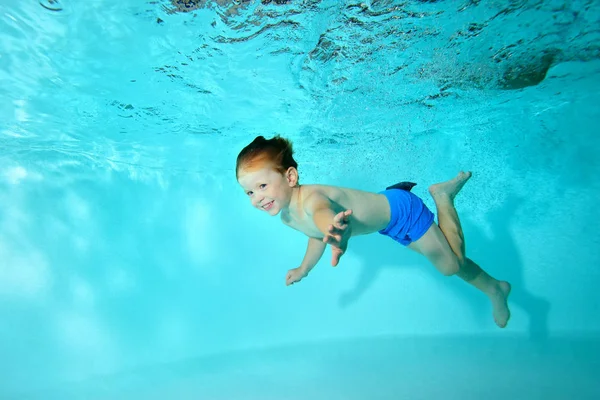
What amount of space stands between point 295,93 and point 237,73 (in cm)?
182

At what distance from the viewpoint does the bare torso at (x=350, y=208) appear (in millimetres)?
4699

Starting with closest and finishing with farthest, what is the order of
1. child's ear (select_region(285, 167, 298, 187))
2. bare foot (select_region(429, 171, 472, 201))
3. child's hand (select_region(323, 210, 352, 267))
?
child's hand (select_region(323, 210, 352, 267)), child's ear (select_region(285, 167, 298, 187)), bare foot (select_region(429, 171, 472, 201))

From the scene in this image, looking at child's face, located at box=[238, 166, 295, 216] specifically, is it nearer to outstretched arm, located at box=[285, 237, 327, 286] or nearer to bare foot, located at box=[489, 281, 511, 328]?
outstretched arm, located at box=[285, 237, 327, 286]

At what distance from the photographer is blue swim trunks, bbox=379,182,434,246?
5660 mm

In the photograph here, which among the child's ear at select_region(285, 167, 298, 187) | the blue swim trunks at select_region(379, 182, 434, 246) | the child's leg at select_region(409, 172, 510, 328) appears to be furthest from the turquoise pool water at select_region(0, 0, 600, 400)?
the child's ear at select_region(285, 167, 298, 187)

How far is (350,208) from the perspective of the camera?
16.5ft

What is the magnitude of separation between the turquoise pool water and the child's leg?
179cm

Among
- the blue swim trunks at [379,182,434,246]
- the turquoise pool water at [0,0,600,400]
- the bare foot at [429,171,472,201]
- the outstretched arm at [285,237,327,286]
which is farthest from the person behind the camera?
the turquoise pool water at [0,0,600,400]

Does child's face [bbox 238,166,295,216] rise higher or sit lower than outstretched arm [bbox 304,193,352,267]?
higher

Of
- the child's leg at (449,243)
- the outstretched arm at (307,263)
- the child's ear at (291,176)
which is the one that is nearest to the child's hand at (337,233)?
the child's ear at (291,176)

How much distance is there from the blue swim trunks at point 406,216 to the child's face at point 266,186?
6.46 ft

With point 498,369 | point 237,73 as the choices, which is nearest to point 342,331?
point 498,369

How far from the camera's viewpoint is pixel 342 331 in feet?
38.8

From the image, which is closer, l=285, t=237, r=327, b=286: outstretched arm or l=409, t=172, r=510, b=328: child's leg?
l=285, t=237, r=327, b=286: outstretched arm
